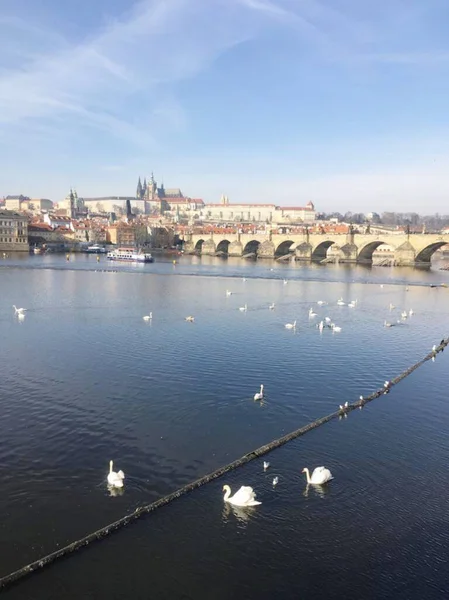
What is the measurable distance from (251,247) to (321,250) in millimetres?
20483

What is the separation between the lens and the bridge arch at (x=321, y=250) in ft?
383

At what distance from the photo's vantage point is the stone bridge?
99.2 meters

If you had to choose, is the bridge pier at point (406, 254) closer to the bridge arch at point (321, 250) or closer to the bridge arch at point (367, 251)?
the bridge arch at point (367, 251)

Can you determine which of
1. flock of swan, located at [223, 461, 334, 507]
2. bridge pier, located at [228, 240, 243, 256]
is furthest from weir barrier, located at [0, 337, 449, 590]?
bridge pier, located at [228, 240, 243, 256]

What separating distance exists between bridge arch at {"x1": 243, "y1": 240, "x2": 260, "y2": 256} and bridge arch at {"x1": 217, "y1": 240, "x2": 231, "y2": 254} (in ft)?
22.6

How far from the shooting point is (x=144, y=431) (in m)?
16.6

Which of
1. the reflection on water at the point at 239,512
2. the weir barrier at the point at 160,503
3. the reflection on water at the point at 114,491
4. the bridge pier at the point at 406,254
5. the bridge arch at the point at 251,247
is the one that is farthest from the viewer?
the bridge arch at the point at 251,247

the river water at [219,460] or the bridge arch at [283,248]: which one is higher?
the bridge arch at [283,248]

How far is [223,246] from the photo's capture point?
140375mm

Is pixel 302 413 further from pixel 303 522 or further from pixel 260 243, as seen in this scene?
pixel 260 243

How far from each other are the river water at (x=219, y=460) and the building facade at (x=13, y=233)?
320 feet

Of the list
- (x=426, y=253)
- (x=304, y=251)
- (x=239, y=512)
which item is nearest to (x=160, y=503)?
(x=239, y=512)

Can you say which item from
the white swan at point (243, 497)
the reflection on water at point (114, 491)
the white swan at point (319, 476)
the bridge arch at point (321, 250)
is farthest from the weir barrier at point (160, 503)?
the bridge arch at point (321, 250)

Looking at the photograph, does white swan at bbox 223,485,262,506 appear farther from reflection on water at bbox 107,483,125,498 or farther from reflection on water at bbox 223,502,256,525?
reflection on water at bbox 107,483,125,498
